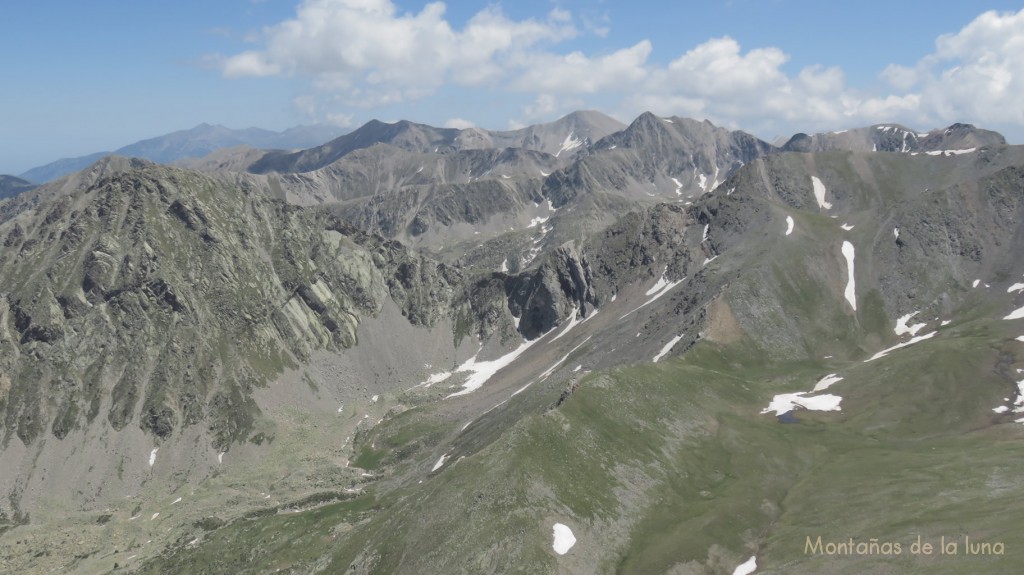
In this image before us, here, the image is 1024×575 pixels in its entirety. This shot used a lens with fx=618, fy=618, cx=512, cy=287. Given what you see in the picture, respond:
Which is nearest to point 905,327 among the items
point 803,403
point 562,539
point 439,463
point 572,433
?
point 803,403

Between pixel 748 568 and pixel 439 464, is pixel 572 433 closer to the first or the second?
pixel 748 568

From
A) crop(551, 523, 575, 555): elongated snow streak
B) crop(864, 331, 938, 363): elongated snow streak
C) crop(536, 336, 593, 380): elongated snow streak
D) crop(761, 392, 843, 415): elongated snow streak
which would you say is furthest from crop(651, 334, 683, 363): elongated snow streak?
crop(551, 523, 575, 555): elongated snow streak

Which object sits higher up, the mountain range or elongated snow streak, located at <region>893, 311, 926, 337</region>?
the mountain range

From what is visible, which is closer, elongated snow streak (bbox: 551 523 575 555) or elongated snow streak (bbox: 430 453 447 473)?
elongated snow streak (bbox: 551 523 575 555)

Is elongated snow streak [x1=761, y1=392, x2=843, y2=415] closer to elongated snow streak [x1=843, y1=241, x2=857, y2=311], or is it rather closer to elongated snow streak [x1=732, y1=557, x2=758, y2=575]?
elongated snow streak [x1=732, y1=557, x2=758, y2=575]

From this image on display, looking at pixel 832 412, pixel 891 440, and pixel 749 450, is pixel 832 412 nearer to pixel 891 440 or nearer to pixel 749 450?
pixel 891 440

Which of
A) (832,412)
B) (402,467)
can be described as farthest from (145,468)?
(832,412)

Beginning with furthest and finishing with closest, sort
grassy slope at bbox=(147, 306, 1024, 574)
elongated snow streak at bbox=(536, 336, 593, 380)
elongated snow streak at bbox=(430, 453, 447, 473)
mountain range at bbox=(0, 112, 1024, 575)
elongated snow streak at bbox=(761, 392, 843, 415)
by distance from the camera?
elongated snow streak at bbox=(536, 336, 593, 380) < elongated snow streak at bbox=(430, 453, 447, 473) < elongated snow streak at bbox=(761, 392, 843, 415) < mountain range at bbox=(0, 112, 1024, 575) < grassy slope at bbox=(147, 306, 1024, 574)
